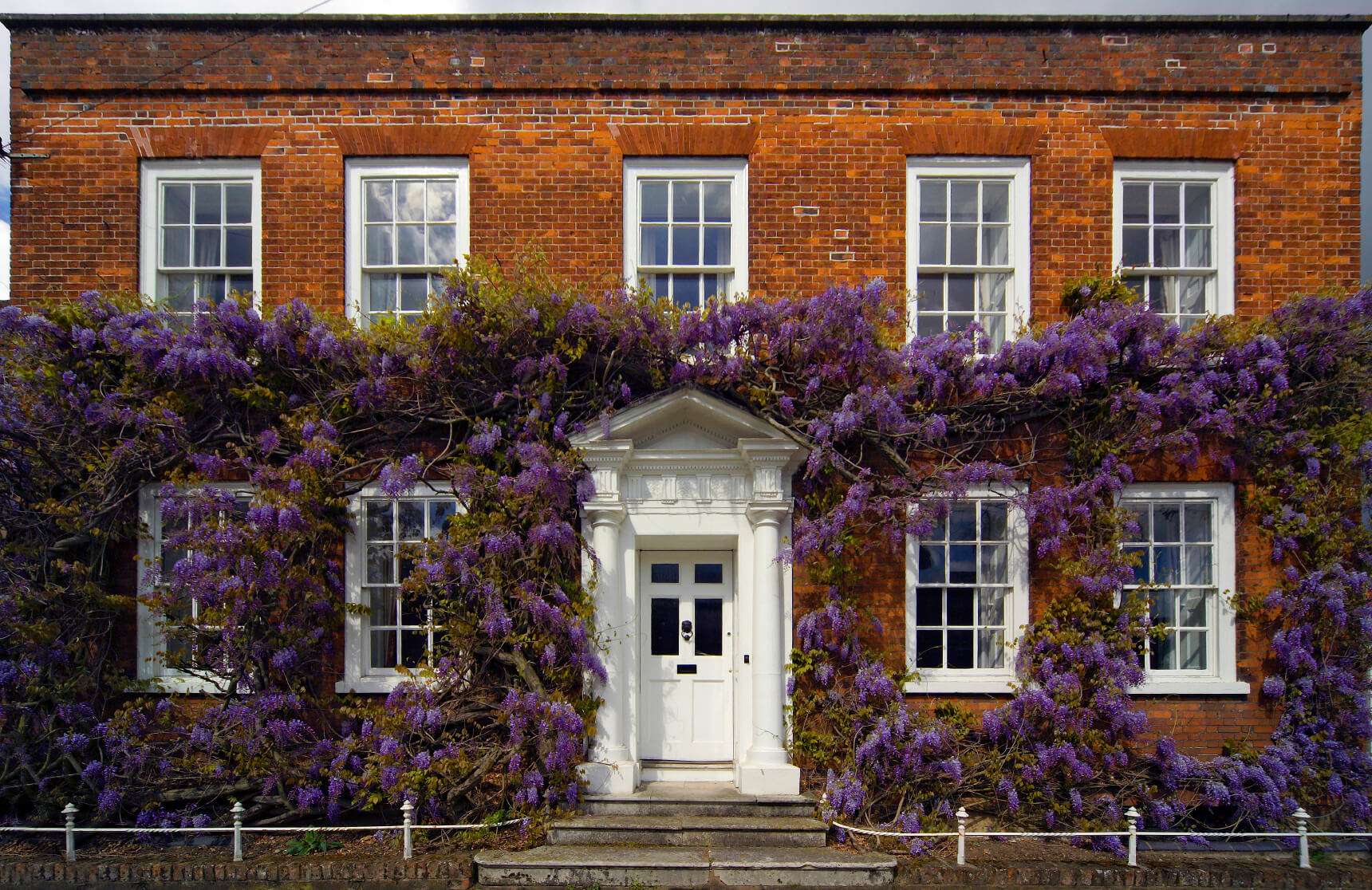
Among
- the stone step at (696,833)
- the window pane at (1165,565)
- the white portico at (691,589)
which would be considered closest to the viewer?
the stone step at (696,833)

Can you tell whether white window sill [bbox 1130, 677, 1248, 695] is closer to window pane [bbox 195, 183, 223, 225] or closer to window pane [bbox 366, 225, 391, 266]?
window pane [bbox 366, 225, 391, 266]

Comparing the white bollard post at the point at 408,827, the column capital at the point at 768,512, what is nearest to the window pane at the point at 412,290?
the column capital at the point at 768,512

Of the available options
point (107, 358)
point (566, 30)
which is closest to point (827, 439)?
point (566, 30)

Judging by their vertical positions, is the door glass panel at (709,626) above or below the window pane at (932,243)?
below

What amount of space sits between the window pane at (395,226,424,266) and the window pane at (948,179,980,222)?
5.66 meters

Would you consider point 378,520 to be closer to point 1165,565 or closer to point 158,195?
point 158,195

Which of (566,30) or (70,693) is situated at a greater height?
(566,30)

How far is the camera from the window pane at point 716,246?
8.91m

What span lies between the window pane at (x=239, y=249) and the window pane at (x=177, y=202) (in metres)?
0.52

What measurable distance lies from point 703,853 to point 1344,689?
253 inches

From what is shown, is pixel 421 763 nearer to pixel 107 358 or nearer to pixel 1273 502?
pixel 107 358

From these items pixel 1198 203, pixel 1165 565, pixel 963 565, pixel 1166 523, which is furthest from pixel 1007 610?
pixel 1198 203

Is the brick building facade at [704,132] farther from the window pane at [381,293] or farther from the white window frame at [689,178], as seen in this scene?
the window pane at [381,293]

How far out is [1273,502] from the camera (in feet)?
27.4
